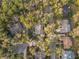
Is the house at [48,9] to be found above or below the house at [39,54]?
above

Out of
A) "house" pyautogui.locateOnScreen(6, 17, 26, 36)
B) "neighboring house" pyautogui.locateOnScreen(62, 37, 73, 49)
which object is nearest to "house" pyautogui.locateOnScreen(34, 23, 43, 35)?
"house" pyautogui.locateOnScreen(6, 17, 26, 36)

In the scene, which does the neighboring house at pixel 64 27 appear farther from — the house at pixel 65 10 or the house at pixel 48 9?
the house at pixel 48 9

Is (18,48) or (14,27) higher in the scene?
(14,27)

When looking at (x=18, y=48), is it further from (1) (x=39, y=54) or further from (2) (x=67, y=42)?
(2) (x=67, y=42)

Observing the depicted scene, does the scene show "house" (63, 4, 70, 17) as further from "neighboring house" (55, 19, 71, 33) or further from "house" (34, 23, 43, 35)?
"house" (34, 23, 43, 35)

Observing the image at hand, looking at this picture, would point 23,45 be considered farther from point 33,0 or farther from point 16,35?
point 33,0

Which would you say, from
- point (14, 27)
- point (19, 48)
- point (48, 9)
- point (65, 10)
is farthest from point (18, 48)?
point (65, 10)

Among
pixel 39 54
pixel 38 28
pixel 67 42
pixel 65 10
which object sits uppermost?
pixel 65 10

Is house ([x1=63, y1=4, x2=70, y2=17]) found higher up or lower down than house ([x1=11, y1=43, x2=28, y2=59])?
higher up

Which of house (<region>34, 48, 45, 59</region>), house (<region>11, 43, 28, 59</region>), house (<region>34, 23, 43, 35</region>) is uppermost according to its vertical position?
house (<region>34, 23, 43, 35</region>)

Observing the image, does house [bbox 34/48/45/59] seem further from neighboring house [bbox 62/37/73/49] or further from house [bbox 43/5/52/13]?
house [bbox 43/5/52/13]

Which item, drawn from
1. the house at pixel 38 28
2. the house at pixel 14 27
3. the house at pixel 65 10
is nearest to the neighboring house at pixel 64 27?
the house at pixel 65 10

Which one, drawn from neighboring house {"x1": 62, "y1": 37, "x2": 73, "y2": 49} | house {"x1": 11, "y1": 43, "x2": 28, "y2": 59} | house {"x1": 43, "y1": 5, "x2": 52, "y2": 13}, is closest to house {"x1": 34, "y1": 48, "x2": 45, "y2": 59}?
house {"x1": 11, "y1": 43, "x2": 28, "y2": 59}
